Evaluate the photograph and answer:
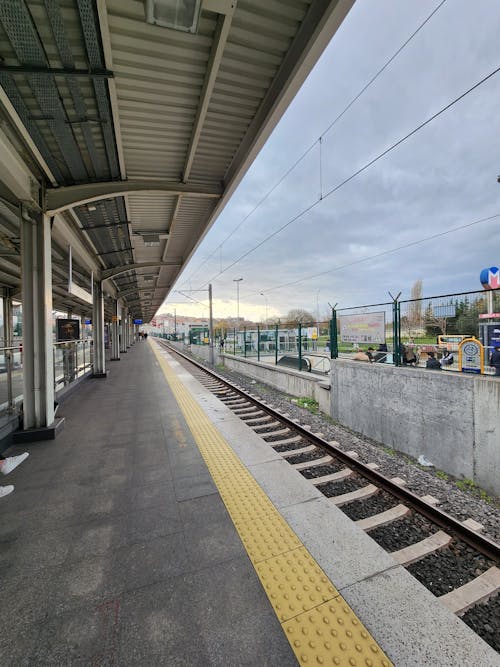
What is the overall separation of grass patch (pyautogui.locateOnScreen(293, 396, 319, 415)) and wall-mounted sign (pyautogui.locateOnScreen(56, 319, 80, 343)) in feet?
21.1

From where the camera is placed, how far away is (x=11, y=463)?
12.5 feet

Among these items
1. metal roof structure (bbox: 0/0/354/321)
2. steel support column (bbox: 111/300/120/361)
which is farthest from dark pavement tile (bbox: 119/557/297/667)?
steel support column (bbox: 111/300/120/361)

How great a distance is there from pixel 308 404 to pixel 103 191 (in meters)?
6.84

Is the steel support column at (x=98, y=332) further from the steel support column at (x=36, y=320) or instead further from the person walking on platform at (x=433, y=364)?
the person walking on platform at (x=433, y=364)

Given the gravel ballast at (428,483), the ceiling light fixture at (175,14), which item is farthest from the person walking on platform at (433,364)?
the ceiling light fixture at (175,14)

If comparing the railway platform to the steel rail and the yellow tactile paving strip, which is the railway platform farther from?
the steel rail

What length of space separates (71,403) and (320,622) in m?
7.29

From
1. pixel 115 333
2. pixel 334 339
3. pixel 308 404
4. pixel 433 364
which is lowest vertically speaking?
pixel 308 404

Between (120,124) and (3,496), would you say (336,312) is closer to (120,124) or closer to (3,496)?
(120,124)

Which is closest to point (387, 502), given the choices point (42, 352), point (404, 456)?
point (404, 456)

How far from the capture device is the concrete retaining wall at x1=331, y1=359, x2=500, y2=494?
4023mm

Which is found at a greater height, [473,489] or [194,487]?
[194,487]

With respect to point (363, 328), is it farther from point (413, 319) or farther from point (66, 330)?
point (66, 330)

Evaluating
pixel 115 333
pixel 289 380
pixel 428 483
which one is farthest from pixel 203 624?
pixel 115 333
